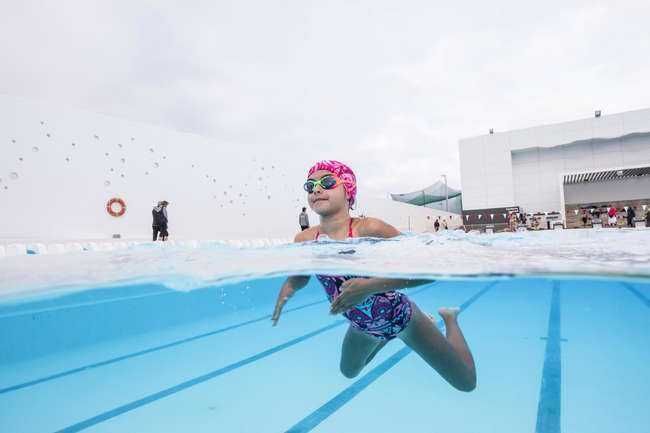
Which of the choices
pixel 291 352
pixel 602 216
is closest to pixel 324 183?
pixel 291 352

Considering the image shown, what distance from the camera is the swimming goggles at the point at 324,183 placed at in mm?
2879

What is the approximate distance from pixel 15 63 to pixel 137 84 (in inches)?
157

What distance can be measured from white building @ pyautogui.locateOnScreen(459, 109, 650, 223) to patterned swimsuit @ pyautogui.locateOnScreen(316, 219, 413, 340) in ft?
92.6

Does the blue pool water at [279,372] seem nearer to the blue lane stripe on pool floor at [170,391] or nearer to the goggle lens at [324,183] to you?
the blue lane stripe on pool floor at [170,391]

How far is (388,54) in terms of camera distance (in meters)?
11.1

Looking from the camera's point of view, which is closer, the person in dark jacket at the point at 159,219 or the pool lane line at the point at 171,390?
the pool lane line at the point at 171,390

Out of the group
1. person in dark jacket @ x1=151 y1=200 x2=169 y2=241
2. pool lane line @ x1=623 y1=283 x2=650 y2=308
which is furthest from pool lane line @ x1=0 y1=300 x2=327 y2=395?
pool lane line @ x1=623 y1=283 x2=650 y2=308

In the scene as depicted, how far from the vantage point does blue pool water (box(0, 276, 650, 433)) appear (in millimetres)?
3455

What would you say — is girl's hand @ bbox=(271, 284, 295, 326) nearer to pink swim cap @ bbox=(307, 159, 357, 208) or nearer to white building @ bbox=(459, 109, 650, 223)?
pink swim cap @ bbox=(307, 159, 357, 208)

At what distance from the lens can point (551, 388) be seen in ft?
13.4

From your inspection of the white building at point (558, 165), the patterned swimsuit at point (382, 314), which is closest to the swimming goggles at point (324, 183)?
the patterned swimsuit at point (382, 314)

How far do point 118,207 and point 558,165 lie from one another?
29.1 meters

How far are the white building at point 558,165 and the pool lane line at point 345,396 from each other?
26.0 m

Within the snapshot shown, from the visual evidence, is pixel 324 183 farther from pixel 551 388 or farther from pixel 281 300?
pixel 551 388
